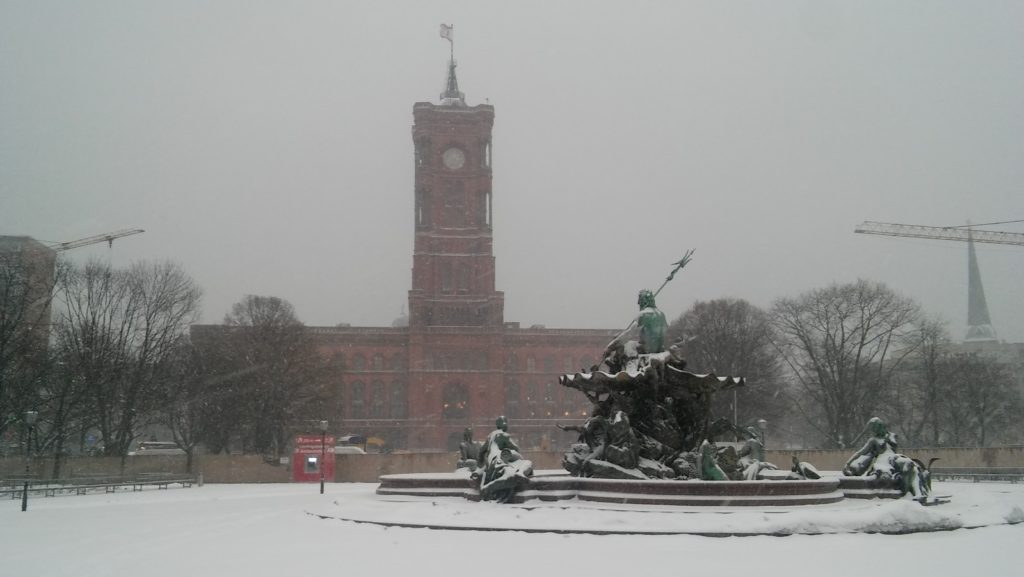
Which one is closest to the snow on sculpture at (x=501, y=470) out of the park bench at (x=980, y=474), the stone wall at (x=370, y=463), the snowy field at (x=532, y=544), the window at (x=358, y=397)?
the snowy field at (x=532, y=544)

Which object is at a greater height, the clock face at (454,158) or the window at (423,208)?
the clock face at (454,158)

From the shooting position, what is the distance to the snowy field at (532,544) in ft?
37.2

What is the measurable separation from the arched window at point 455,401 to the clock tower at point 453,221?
6.26 metres

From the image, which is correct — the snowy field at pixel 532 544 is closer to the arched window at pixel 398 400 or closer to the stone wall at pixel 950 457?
the stone wall at pixel 950 457

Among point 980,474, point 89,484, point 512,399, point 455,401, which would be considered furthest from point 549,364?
point 89,484

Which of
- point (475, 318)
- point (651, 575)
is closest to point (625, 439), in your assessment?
point (651, 575)

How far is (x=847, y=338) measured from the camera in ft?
161

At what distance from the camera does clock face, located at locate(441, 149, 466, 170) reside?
93.6 m

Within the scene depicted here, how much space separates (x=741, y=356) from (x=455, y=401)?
4125 cm

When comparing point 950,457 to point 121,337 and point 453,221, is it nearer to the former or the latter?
point 121,337

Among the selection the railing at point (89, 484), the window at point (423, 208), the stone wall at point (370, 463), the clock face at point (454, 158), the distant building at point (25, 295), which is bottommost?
the railing at point (89, 484)

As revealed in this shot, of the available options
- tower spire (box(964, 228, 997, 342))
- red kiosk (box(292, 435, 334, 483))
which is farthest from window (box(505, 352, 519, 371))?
red kiosk (box(292, 435, 334, 483))

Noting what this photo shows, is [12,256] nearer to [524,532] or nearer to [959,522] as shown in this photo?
[524,532]

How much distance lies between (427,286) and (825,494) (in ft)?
247
